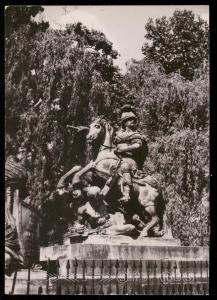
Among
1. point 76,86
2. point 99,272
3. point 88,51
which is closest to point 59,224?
point 99,272

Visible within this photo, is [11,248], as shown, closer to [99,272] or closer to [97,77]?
[99,272]

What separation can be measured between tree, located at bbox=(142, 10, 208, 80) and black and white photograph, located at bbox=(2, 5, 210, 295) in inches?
1.4

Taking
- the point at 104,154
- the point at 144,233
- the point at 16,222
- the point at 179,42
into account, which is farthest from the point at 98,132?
the point at 179,42

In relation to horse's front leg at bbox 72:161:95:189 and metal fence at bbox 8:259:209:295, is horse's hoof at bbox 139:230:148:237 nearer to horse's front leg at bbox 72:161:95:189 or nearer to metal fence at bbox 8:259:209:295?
metal fence at bbox 8:259:209:295

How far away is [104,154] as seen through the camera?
1223cm

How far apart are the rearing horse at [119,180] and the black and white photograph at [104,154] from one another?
0.07 ft

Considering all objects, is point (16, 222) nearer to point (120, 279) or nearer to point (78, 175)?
point (78, 175)

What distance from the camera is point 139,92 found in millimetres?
18859

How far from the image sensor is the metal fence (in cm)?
1038

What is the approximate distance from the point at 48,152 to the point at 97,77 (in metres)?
2.93

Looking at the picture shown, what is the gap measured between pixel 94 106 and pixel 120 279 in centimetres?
776

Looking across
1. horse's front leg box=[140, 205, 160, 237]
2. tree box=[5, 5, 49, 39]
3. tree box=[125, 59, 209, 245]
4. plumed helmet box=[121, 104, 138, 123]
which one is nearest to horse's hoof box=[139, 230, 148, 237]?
horse's front leg box=[140, 205, 160, 237]

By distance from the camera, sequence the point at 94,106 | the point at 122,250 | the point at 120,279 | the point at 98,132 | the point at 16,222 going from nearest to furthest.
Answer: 1. the point at 120,279
2. the point at 122,250
3. the point at 16,222
4. the point at 98,132
5. the point at 94,106

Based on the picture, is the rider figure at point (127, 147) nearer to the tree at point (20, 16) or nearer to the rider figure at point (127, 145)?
the rider figure at point (127, 145)
